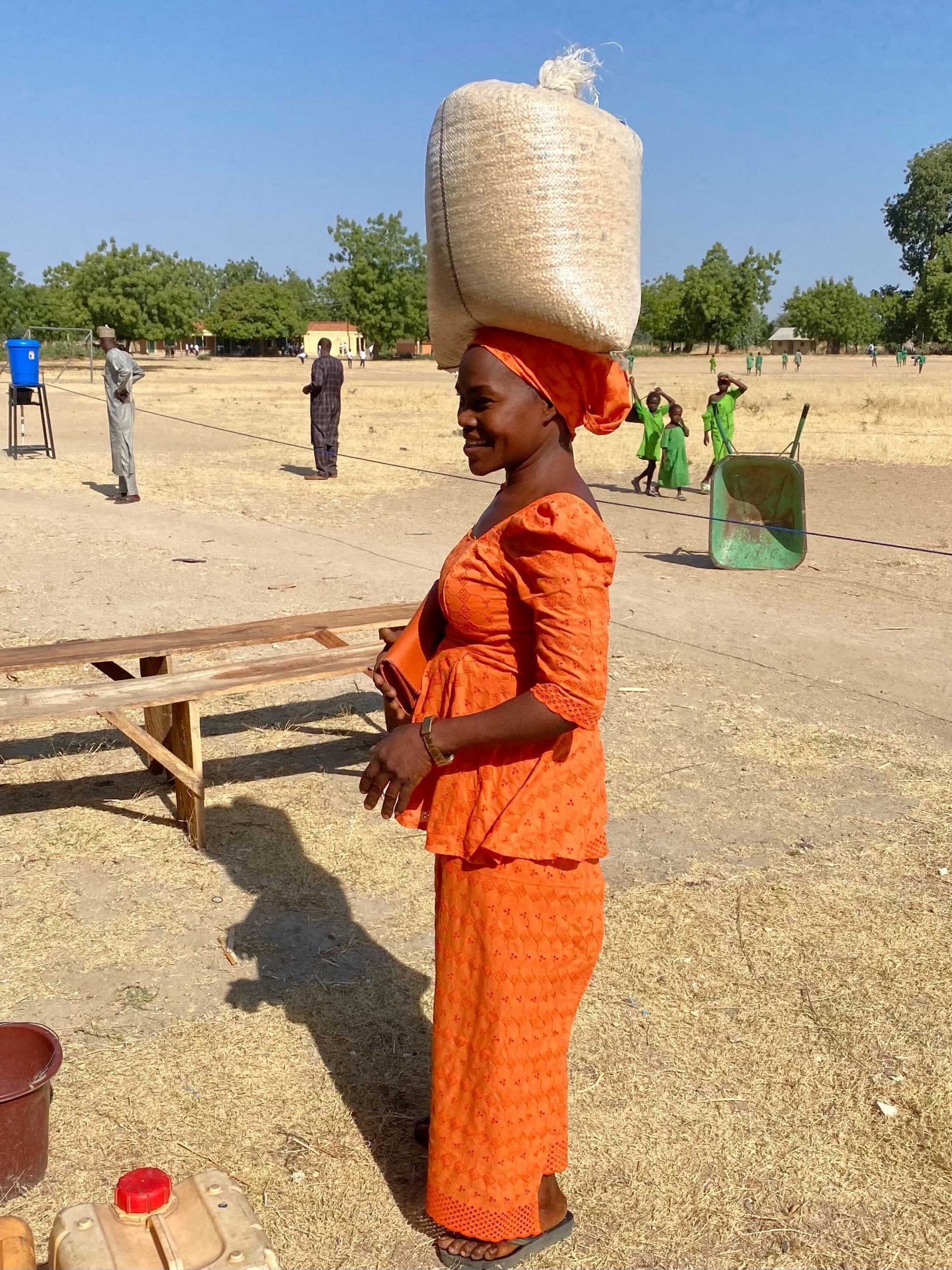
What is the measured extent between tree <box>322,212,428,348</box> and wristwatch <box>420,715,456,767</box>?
7653 cm

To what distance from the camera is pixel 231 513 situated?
12047 mm

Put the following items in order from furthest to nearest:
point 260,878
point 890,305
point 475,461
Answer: point 890,305 → point 260,878 → point 475,461

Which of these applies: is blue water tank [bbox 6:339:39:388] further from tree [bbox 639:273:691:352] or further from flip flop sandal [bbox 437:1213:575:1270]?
tree [bbox 639:273:691:352]

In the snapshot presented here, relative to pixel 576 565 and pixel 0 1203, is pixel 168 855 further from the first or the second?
pixel 576 565

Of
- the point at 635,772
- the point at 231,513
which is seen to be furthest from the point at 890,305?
the point at 635,772

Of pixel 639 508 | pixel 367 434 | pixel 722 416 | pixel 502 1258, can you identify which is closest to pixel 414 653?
pixel 502 1258

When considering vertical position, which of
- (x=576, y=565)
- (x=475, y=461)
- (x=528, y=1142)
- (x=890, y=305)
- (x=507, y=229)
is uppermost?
(x=890, y=305)

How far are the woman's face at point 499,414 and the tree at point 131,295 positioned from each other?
5356 cm

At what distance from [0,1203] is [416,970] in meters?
1.34

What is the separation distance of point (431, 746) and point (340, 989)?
1.55 meters

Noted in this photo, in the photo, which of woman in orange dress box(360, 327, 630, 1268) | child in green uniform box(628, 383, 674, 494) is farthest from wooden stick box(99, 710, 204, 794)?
child in green uniform box(628, 383, 674, 494)

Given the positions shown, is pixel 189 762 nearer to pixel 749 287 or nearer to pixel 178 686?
pixel 178 686

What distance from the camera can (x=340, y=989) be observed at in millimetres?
3285

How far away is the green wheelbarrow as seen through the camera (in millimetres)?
9570
